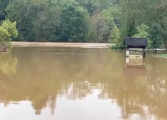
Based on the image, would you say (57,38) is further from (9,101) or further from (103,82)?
(9,101)

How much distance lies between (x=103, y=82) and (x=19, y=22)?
46.9m

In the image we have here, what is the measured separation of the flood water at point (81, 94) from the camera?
31.7 ft

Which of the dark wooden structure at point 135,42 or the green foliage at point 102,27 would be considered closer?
the dark wooden structure at point 135,42

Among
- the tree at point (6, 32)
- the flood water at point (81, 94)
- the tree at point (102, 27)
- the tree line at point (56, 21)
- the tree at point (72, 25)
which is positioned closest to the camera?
the flood water at point (81, 94)

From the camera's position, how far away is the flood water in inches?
381

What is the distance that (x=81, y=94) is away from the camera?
12.7 metres

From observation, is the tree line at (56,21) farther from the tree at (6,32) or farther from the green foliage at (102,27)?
the tree at (6,32)

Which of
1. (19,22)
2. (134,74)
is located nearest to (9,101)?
(134,74)

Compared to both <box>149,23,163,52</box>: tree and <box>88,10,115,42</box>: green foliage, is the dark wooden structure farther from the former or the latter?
<box>88,10,115,42</box>: green foliage

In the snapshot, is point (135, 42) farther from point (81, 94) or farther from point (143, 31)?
point (81, 94)

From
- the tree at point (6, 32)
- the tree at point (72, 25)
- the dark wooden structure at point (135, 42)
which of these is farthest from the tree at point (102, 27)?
the dark wooden structure at point (135, 42)

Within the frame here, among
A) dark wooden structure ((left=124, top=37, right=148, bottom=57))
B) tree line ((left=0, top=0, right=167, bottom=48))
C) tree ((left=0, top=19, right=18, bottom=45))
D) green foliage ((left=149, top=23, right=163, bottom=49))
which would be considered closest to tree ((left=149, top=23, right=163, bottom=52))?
green foliage ((left=149, top=23, right=163, bottom=49))

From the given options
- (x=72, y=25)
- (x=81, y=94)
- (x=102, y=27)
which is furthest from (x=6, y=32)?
(x=102, y=27)

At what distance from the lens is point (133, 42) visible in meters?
27.1
